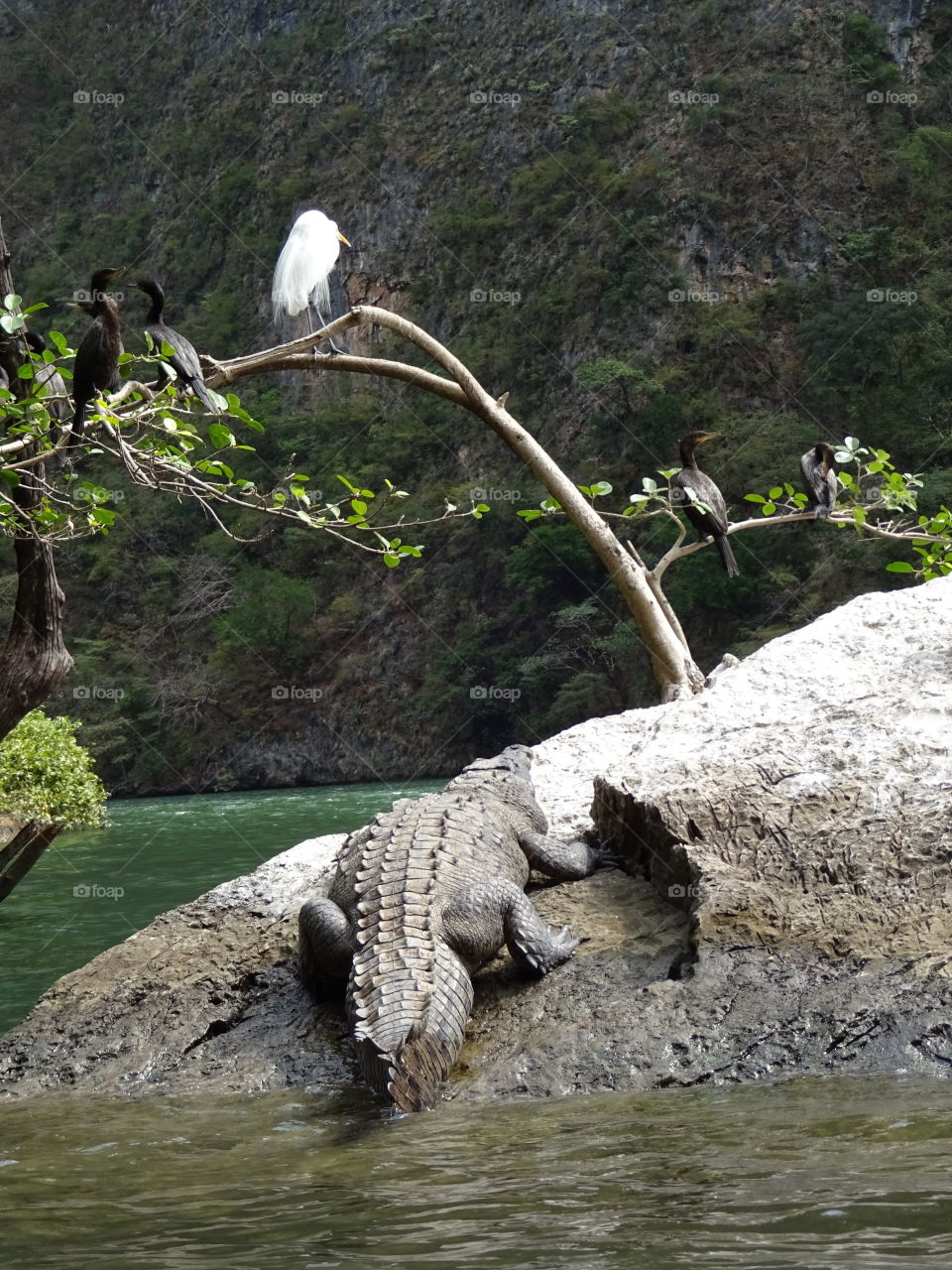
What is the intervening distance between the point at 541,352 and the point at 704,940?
1464 inches

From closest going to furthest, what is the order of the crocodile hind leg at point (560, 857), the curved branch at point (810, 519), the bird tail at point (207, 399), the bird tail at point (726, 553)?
1. the bird tail at point (207, 399)
2. the crocodile hind leg at point (560, 857)
3. the curved branch at point (810, 519)
4. the bird tail at point (726, 553)

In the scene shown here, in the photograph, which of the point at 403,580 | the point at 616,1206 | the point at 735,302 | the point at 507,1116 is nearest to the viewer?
the point at 616,1206

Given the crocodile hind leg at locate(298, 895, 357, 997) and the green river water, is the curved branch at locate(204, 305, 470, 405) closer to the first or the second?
the crocodile hind leg at locate(298, 895, 357, 997)

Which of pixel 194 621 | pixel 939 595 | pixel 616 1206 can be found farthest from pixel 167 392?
pixel 194 621

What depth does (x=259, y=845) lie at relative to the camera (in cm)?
1716

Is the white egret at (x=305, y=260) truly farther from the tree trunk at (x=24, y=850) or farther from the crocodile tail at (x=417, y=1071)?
the crocodile tail at (x=417, y=1071)

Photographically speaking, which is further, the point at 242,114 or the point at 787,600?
the point at 242,114

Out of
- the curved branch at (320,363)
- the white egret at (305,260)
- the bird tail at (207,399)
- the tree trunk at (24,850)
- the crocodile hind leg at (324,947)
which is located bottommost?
the tree trunk at (24,850)

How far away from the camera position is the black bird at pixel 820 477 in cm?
944

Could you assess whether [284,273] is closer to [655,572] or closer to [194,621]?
[655,572]

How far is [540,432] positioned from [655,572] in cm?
3112

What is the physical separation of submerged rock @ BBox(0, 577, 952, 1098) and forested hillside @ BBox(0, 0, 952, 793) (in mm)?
23463

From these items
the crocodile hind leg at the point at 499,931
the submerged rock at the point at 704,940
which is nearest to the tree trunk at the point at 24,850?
the submerged rock at the point at 704,940

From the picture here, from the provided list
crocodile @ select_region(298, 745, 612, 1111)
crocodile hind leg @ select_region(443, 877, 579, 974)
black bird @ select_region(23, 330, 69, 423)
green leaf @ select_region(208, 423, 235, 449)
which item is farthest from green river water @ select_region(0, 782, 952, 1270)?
black bird @ select_region(23, 330, 69, 423)
